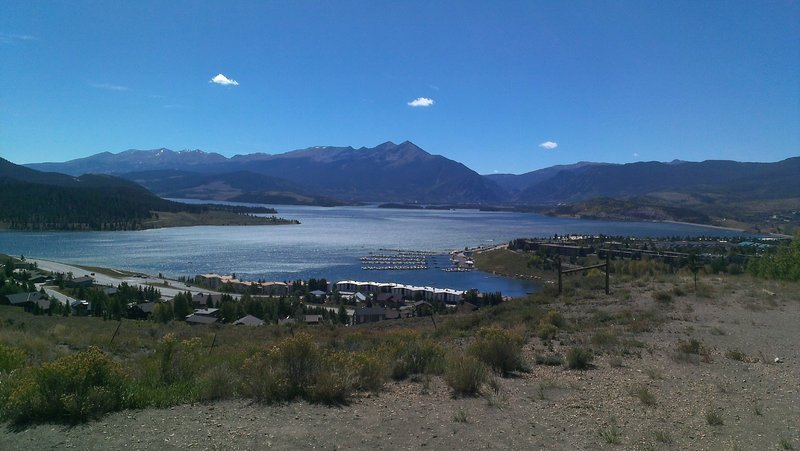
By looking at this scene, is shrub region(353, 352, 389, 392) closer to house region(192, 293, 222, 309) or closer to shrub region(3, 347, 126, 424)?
shrub region(3, 347, 126, 424)

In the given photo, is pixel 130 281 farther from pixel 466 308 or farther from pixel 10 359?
pixel 10 359

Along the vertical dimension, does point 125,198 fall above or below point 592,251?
above

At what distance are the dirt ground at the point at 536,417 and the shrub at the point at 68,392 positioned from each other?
0.18m

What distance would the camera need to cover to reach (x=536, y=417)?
16.6 ft

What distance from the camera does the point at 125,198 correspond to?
12850cm

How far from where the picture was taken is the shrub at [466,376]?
19.2 ft

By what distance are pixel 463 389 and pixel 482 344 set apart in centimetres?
152

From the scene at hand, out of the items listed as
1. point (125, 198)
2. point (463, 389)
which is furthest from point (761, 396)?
point (125, 198)

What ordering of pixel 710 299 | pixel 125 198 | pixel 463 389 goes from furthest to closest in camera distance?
pixel 125 198 → pixel 710 299 → pixel 463 389

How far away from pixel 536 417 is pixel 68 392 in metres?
4.40

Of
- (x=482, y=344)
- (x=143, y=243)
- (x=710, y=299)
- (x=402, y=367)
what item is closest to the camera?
(x=402, y=367)

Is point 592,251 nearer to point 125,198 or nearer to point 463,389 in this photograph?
point 463,389

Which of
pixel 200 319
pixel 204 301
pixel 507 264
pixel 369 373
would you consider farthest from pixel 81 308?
pixel 507 264

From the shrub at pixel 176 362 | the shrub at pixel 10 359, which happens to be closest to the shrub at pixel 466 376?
the shrub at pixel 176 362
